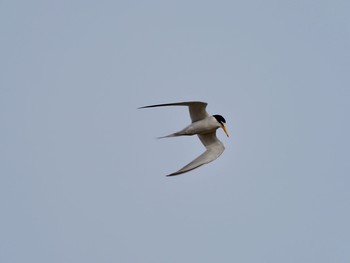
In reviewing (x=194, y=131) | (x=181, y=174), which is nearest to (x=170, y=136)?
(x=194, y=131)

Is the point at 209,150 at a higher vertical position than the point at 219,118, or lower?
lower

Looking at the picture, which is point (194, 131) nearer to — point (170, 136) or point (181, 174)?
point (170, 136)

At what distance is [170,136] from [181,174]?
1.86m

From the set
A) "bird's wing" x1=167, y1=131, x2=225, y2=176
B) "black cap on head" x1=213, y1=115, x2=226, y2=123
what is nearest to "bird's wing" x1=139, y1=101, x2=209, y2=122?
"black cap on head" x1=213, y1=115, x2=226, y2=123

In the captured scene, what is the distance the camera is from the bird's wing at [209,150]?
49.9 feet

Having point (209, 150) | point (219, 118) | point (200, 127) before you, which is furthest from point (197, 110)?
point (209, 150)

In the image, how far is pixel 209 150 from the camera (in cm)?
1582

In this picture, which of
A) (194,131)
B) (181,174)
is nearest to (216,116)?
(194,131)

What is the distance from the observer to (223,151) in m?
15.8

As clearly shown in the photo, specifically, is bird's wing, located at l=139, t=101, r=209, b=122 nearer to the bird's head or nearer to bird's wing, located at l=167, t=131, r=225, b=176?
the bird's head

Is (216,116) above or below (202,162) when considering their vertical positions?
above

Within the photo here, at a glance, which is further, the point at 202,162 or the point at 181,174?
the point at 202,162

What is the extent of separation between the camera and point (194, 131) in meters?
15.6

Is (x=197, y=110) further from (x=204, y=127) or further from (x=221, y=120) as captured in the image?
(x=221, y=120)
